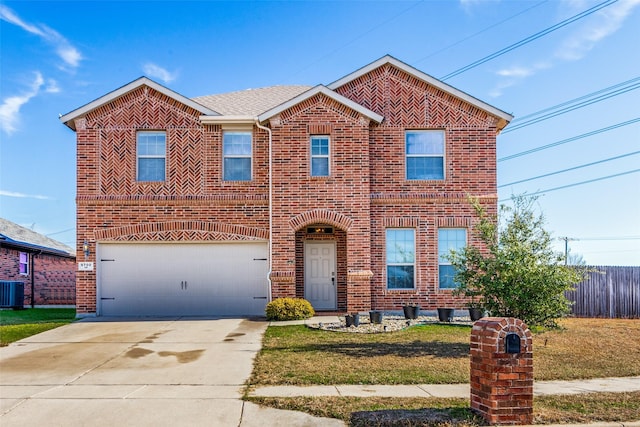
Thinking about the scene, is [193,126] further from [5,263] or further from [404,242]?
[5,263]

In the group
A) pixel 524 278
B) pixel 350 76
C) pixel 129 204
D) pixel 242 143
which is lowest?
pixel 524 278

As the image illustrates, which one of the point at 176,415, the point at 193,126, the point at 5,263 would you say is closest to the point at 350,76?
the point at 193,126

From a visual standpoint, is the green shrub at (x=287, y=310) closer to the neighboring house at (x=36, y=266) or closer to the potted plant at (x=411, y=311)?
the potted plant at (x=411, y=311)

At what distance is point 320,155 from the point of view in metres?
17.2

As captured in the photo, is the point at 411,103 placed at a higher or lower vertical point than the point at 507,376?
higher

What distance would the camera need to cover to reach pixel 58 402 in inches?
299

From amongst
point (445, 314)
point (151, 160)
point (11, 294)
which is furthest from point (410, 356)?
point (11, 294)

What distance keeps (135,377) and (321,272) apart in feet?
31.7

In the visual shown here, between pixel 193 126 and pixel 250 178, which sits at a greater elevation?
pixel 193 126

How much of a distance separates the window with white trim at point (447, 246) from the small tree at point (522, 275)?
572cm

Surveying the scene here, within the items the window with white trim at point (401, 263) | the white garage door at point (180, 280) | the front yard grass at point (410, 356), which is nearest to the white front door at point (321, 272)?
the white garage door at point (180, 280)

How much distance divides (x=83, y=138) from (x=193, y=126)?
3.39 metres

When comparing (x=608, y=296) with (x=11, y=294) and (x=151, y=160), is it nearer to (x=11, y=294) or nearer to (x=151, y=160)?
(x=151, y=160)

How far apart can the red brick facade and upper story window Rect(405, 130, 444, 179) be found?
17.4 m
